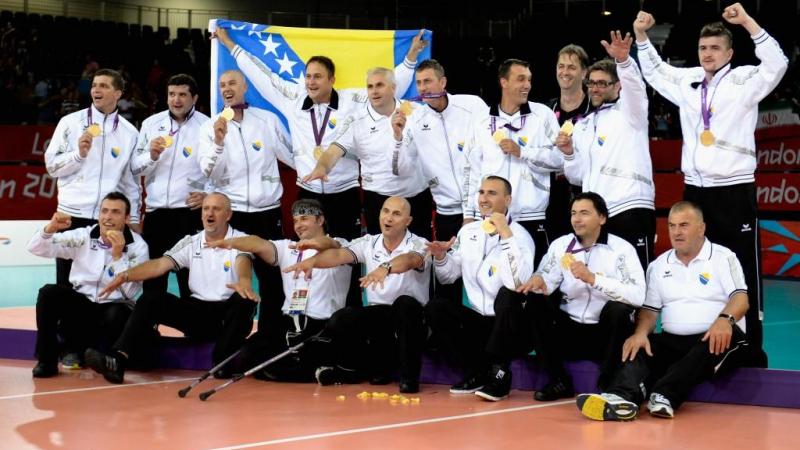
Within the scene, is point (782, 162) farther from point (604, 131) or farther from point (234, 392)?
point (234, 392)

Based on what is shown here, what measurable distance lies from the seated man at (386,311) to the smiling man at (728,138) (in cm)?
203

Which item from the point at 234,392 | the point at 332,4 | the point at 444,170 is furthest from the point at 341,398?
the point at 332,4

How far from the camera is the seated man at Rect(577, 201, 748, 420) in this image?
6750mm

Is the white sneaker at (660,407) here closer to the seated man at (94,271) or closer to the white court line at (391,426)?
the white court line at (391,426)

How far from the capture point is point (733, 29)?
20.1 meters

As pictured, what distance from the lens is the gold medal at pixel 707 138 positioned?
720 centimetres

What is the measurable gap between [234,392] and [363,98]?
280 cm

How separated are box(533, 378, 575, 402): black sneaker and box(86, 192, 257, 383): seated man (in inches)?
86.8

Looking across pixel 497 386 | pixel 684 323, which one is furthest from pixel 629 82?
pixel 497 386

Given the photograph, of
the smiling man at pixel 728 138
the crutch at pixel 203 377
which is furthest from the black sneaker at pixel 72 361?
the smiling man at pixel 728 138

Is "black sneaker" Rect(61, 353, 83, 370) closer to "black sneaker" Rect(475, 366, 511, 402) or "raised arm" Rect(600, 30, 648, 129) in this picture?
"black sneaker" Rect(475, 366, 511, 402)

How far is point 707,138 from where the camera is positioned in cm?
722

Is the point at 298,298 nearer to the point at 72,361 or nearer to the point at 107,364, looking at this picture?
the point at 107,364

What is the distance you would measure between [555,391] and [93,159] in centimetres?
423
